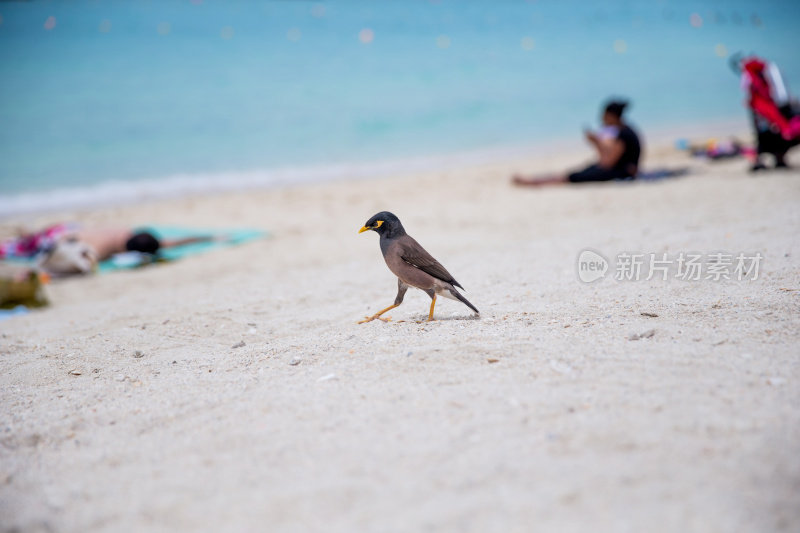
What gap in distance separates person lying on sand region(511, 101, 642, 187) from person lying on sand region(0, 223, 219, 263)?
20.4 feet

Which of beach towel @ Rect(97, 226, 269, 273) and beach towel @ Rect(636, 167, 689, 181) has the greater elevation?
beach towel @ Rect(636, 167, 689, 181)

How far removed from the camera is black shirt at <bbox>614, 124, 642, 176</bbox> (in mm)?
9906

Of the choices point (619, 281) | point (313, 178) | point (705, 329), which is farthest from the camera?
point (313, 178)

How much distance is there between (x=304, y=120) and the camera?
62.1 ft

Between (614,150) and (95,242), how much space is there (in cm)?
798

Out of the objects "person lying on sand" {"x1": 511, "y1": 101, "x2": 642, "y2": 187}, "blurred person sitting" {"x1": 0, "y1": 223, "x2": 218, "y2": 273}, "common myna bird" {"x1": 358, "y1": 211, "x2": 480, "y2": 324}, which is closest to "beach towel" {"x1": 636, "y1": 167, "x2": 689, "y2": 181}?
"person lying on sand" {"x1": 511, "y1": 101, "x2": 642, "y2": 187}

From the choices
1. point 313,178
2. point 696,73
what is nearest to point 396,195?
point 313,178

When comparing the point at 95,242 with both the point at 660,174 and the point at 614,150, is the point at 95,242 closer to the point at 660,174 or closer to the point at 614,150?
the point at 614,150

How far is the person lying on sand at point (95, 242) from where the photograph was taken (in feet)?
25.1

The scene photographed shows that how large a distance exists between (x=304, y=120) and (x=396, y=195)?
9.33 meters

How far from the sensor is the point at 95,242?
789cm

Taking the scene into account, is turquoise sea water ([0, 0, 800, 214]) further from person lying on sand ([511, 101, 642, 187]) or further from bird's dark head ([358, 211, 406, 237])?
bird's dark head ([358, 211, 406, 237])

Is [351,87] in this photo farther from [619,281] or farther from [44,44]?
[619,281]

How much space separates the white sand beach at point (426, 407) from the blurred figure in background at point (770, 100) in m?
3.66
